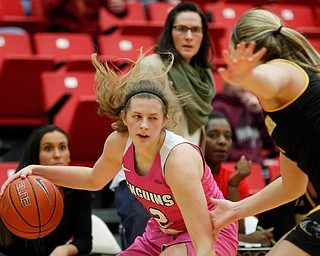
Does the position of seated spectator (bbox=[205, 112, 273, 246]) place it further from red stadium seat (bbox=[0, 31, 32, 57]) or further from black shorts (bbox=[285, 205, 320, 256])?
red stadium seat (bbox=[0, 31, 32, 57])

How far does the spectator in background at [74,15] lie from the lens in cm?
748

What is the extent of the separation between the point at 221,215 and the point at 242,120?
282 cm

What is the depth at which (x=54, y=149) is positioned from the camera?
477 centimetres

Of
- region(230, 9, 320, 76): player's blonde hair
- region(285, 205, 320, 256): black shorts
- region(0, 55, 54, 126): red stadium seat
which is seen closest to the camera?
region(285, 205, 320, 256): black shorts

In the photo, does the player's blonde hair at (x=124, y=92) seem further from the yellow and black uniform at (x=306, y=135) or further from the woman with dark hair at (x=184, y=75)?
the yellow and black uniform at (x=306, y=135)

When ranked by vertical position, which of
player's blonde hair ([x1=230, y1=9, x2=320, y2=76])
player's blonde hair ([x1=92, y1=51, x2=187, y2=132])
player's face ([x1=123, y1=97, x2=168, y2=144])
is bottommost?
player's face ([x1=123, y1=97, x2=168, y2=144])

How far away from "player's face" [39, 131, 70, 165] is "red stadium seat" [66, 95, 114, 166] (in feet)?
2.41

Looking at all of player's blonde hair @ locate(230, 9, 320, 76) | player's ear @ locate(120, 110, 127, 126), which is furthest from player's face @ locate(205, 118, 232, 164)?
player's blonde hair @ locate(230, 9, 320, 76)

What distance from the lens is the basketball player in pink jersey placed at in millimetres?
3408

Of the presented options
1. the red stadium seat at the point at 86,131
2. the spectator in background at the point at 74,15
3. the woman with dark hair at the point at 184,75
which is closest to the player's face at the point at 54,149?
the woman with dark hair at the point at 184,75

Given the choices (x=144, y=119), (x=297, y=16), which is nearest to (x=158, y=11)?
(x=297, y=16)

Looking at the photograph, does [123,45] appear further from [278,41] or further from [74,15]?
[278,41]

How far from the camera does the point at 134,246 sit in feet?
12.5

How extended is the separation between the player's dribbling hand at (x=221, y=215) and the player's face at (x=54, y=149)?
5.09 ft
